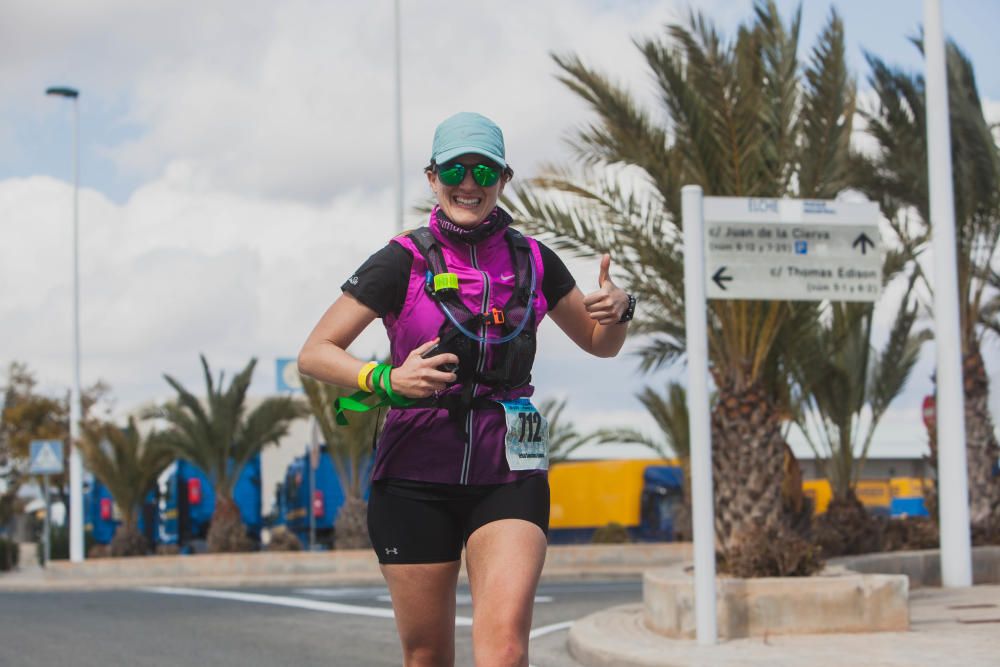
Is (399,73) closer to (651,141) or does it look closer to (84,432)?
(84,432)

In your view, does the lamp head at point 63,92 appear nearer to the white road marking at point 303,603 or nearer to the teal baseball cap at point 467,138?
the white road marking at point 303,603

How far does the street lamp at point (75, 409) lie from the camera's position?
1163 inches

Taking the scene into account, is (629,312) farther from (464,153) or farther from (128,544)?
(128,544)

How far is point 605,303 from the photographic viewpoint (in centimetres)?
355

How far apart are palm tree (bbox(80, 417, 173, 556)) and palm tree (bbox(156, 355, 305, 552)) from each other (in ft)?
5.57

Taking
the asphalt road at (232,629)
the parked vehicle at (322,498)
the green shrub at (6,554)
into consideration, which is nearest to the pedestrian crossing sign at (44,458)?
the green shrub at (6,554)

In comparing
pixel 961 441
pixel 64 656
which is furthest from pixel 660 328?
pixel 64 656

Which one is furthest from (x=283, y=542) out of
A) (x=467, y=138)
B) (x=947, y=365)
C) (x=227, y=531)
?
(x=467, y=138)

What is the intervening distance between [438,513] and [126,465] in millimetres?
26781

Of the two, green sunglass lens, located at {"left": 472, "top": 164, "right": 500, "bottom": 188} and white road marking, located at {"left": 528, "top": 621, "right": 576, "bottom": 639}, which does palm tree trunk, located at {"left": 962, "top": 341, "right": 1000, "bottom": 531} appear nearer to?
white road marking, located at {"left": 528, "top": 621, "right": 576, "bottom": 639}

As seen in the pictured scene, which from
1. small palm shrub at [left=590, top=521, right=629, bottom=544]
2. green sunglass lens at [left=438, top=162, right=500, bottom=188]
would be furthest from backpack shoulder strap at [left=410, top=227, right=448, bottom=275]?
small palm shrub at [left=590, top=521, right=629, bottom=544]

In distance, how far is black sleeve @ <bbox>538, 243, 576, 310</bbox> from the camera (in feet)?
12.3

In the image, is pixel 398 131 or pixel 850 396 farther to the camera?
pixel 398 131

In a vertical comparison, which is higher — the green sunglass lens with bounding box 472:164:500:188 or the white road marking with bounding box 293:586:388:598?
the green sunglass lens with bounding box 472:164:500:188
